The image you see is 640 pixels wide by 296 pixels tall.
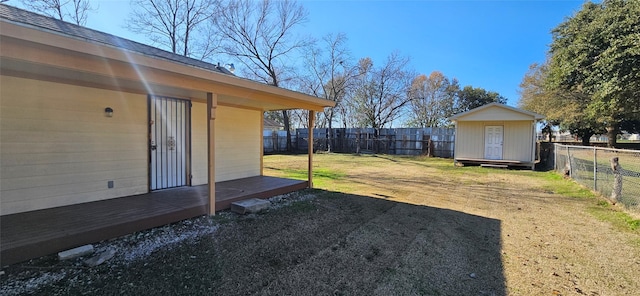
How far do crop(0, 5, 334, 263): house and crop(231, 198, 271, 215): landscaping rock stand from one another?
0.91 feet

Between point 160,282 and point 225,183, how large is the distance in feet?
12.4

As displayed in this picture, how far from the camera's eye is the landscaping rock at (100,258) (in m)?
2.64

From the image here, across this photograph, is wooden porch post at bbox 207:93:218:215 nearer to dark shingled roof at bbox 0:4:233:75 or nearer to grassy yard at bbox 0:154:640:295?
grassy yard at bbox 0:154:640:295

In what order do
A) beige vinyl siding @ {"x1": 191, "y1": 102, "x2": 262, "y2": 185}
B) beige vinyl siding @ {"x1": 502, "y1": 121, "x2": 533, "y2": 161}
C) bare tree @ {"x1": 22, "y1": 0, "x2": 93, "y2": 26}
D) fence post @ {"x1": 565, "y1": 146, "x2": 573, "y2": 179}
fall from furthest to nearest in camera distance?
bare tree @ {"x1": 22, "y1": 0, "x2": 93, "y2": 26} → beige vinyl siding @ {"x1": 502, "y1": 121, "x2": 533, "y2": 161} → fence post @ {"x1": 565, "y1": 146, "x2": 573, "y2": 179} → beige vinyl siding @ {"x1": 191, "y1": 102, "x2": 262, "y2": 185}

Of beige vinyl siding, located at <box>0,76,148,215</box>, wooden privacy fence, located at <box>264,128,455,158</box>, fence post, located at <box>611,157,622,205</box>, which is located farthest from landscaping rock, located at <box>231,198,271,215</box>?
wooden privacy fence, located at <box>264,128,455,158</box>

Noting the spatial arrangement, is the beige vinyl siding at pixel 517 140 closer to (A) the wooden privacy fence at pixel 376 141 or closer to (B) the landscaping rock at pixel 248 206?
(A) the wooden privacy fence at pixel 376 141

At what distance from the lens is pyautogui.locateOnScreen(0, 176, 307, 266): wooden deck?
273 cm

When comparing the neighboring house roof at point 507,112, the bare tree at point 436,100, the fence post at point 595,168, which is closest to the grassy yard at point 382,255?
the fence post at point 595,168

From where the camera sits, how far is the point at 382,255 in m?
3.11

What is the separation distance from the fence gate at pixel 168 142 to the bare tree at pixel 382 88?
17648 millimetres

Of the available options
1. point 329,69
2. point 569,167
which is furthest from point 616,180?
point 329,69

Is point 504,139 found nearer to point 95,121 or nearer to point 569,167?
point 569,167

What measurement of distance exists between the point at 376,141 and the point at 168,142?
15.3 m

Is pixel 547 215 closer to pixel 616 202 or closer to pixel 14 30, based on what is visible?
pixel 616 202
